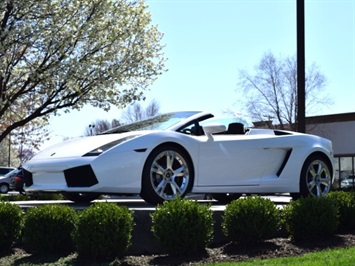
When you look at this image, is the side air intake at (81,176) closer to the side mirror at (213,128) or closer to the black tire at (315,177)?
the side mirror at (213,128)

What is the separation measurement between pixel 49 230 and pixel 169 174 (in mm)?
1685

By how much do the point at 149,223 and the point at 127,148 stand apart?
99 centimetres

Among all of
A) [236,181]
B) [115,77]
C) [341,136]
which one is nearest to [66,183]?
[236,181]

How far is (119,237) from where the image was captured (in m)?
5.59

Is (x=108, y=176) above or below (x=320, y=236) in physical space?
above

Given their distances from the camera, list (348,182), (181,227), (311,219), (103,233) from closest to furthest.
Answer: (103,233), (181,227), (311,219), (348,182)

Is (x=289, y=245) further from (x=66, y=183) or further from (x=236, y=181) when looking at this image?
(x=66, y=183)

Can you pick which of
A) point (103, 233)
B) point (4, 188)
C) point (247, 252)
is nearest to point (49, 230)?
point (103, 233)

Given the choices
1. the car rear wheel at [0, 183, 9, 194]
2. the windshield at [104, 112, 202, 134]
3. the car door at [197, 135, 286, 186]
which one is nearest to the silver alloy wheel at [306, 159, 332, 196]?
the car door at [197, 135, 286, 186]

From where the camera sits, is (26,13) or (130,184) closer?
(130,184)

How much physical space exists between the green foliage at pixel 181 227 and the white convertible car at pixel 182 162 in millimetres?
952

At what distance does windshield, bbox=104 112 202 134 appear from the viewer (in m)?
7.45

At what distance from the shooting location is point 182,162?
7012mm

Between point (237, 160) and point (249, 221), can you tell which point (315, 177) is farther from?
point (249, 221)
